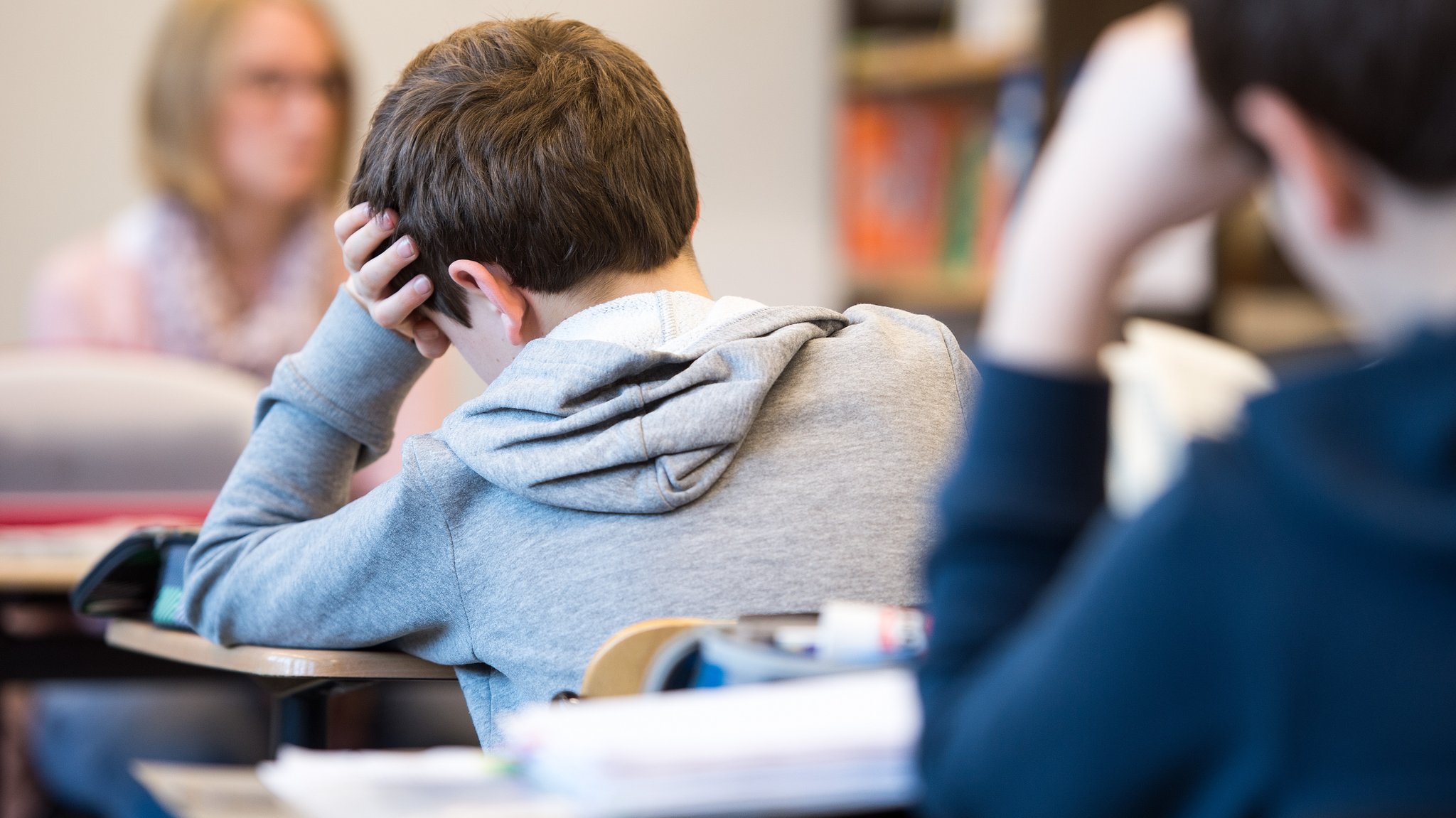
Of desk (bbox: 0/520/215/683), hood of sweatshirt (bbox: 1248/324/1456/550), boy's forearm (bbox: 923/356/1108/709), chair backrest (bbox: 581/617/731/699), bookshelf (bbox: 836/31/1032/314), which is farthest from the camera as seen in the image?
bookshelf (bbox: 836/31/1032/314)

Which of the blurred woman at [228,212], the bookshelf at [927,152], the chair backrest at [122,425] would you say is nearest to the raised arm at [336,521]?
the chair backrest at [122,425]

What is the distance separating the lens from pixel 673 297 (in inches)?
38.1

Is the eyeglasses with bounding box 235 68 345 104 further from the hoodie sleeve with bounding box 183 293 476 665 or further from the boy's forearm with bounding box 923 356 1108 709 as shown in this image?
the boy's forearm with bounding box 923 356 1108 709

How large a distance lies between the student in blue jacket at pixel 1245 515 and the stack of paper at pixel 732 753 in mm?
19

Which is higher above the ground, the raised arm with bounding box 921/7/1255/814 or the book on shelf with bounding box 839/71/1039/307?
the raised arm with bounding box 921/7/1255/814

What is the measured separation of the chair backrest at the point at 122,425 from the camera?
200 cm

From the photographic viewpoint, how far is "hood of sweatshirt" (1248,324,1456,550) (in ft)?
1.30

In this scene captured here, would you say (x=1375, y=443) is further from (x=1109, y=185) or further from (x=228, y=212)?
(x=228, y=212)

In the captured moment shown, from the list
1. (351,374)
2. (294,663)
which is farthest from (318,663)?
(351,374)

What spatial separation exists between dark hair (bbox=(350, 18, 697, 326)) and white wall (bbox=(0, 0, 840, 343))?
1688 mm

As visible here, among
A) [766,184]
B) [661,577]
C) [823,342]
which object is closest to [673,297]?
[823,342]

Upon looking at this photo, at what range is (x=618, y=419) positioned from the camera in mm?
878

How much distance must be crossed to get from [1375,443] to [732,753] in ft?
0.70

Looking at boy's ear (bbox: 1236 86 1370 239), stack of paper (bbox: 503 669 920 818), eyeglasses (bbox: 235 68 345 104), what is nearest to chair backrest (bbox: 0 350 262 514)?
eyeglasses (bbox: 235 68 345 104)
